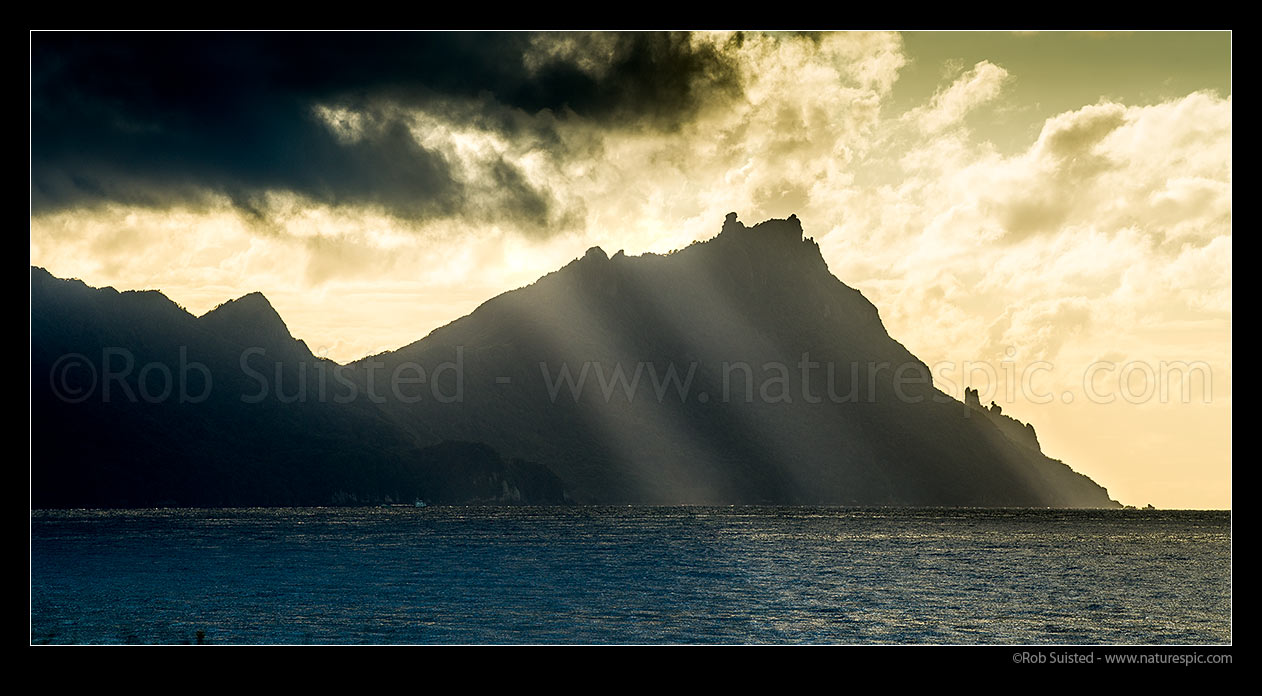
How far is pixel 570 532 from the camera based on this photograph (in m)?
162

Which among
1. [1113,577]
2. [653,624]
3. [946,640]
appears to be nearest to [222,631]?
[653,624]

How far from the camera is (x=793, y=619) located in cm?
5222

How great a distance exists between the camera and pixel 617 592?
64062 mm

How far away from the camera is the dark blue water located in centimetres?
4762

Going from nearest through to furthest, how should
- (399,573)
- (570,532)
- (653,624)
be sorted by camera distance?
(653,624)
(399,573)
(570,532)

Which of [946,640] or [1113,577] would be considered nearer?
[946,640]

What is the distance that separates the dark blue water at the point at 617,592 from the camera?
4762 cm

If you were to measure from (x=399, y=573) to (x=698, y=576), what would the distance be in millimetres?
21245
